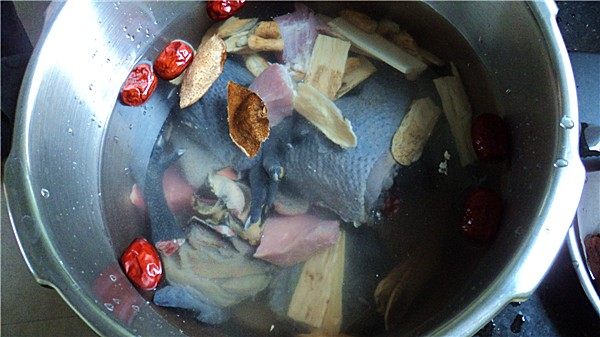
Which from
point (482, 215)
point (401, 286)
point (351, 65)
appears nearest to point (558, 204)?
Result: point (482, 215)

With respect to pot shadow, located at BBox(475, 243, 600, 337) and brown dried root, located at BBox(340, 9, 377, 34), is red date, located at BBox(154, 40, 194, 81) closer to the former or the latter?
brown dried root, located at BBox(340, 9, 377, 34)

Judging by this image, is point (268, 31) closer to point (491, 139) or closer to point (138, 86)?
point (138, 86)

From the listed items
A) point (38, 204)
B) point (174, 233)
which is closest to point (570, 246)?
point (174, 233)

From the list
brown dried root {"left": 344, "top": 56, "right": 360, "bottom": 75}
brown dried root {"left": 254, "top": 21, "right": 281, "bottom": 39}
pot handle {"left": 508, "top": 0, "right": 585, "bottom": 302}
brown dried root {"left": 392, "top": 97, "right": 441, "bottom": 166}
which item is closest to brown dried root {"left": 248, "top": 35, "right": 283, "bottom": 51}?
brown dried root {"left": 254, "top": 21, "right": 281, "bottom": 39}

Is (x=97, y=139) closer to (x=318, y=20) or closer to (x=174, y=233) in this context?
(x=174, y=233)

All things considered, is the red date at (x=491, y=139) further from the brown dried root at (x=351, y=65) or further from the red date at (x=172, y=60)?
the red date at (x=172, y=60)
